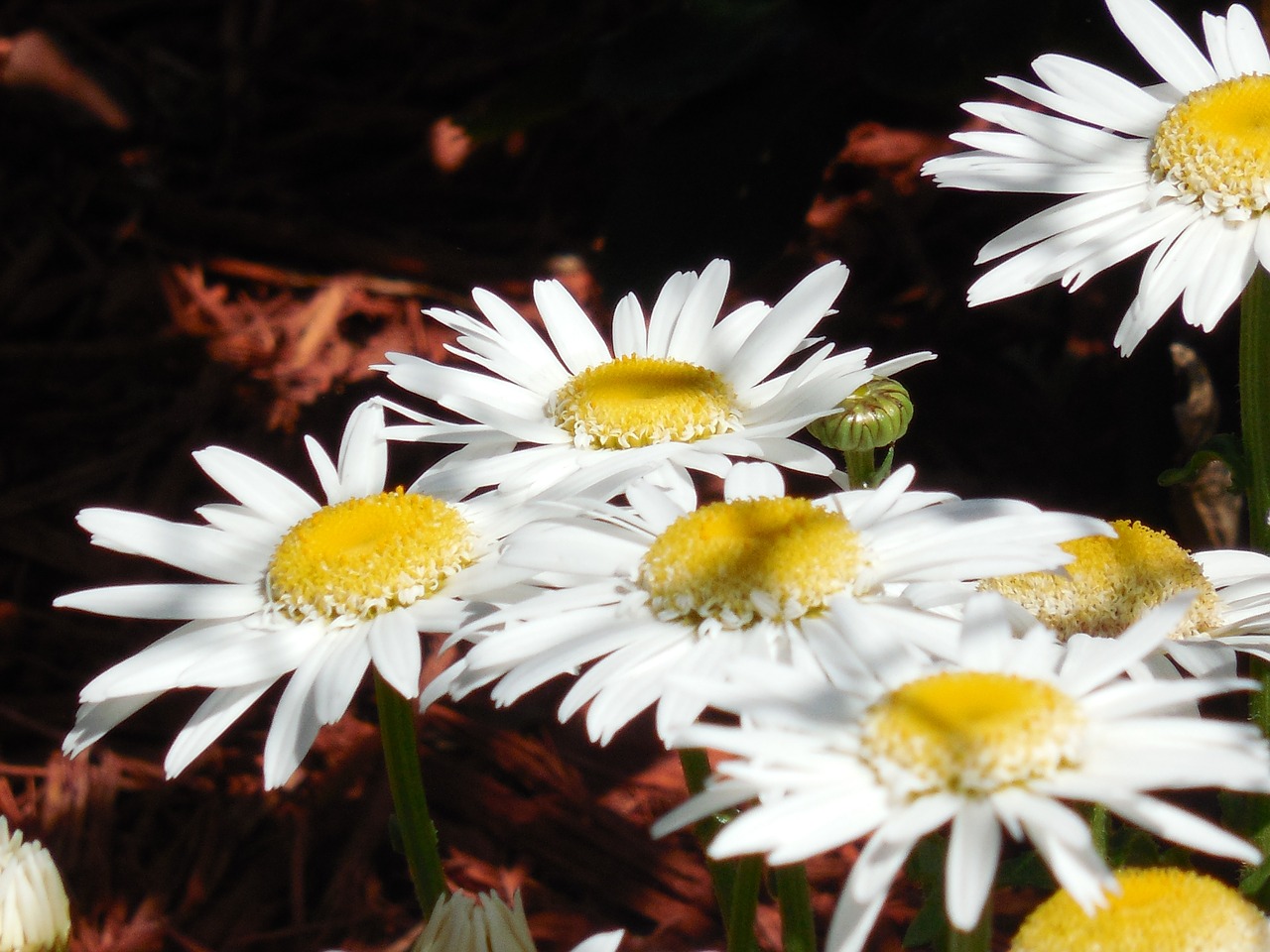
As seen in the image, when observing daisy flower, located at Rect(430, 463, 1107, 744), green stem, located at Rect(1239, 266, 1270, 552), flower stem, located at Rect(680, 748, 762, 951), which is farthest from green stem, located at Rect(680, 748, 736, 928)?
green stem, located at Rect(1239, 266, 1270, 552)

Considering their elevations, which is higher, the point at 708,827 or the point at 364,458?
the point at 364,458

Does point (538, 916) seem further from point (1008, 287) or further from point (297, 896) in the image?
point (1008, 287)

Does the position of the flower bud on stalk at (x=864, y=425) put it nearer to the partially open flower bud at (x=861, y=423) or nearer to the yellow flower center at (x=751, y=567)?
the partially open flower bud at (x=861, y=423)

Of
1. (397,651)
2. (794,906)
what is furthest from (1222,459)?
(397,651)

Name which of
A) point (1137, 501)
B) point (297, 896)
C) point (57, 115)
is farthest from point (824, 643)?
point (57, 115)

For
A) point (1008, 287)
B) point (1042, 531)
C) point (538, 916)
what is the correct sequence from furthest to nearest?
point (538, 916), point (1008, 287), point (1042, 531)

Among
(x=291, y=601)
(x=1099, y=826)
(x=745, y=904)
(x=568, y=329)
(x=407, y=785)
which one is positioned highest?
(x=568, y=329)

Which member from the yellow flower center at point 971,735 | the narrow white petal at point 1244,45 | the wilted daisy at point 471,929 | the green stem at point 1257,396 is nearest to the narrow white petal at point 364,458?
the wilted daisy at point 471,929

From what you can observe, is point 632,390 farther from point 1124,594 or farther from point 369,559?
point 1124,594
